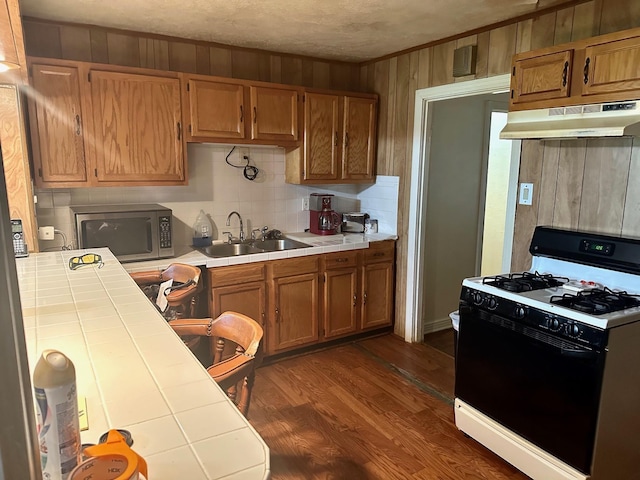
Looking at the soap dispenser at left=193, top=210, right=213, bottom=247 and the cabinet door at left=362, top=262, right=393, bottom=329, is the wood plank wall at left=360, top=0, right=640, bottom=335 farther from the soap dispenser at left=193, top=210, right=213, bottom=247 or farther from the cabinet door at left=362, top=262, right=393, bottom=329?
the soap dispenser at left=193, top=210, right=213, bottom=247

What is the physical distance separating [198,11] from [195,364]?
7.40 feet

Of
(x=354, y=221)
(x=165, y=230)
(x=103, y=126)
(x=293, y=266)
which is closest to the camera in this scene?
(x=103, y=126)

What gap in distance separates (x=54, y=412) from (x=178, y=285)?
5.79ft

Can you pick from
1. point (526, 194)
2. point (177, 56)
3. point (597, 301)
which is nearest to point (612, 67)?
point (526, 194)

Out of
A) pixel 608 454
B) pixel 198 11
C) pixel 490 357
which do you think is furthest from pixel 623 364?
pixel 198 11

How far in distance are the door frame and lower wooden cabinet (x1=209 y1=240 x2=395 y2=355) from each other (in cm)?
20

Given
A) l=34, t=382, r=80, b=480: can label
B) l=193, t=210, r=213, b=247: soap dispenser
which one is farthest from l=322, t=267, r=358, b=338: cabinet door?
l=34, t=382, r=80, b=480: can label

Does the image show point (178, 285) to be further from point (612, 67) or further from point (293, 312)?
point (612, 67)

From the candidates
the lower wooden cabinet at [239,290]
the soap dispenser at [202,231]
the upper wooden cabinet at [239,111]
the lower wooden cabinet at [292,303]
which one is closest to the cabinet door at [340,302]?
the lower wooden cabinet at [292,303]

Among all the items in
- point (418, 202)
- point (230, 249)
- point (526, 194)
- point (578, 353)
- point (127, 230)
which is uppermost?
point (526, 194)

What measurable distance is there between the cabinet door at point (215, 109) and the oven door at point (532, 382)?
2.01 metres

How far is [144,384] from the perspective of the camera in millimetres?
1050

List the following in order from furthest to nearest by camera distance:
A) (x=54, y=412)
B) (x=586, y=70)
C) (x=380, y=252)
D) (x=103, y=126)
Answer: (x=380, y=252) < (x=103, y=126) < (x=586, y=70) < (x=54, y=412)

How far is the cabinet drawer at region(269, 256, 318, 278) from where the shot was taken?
329cm
